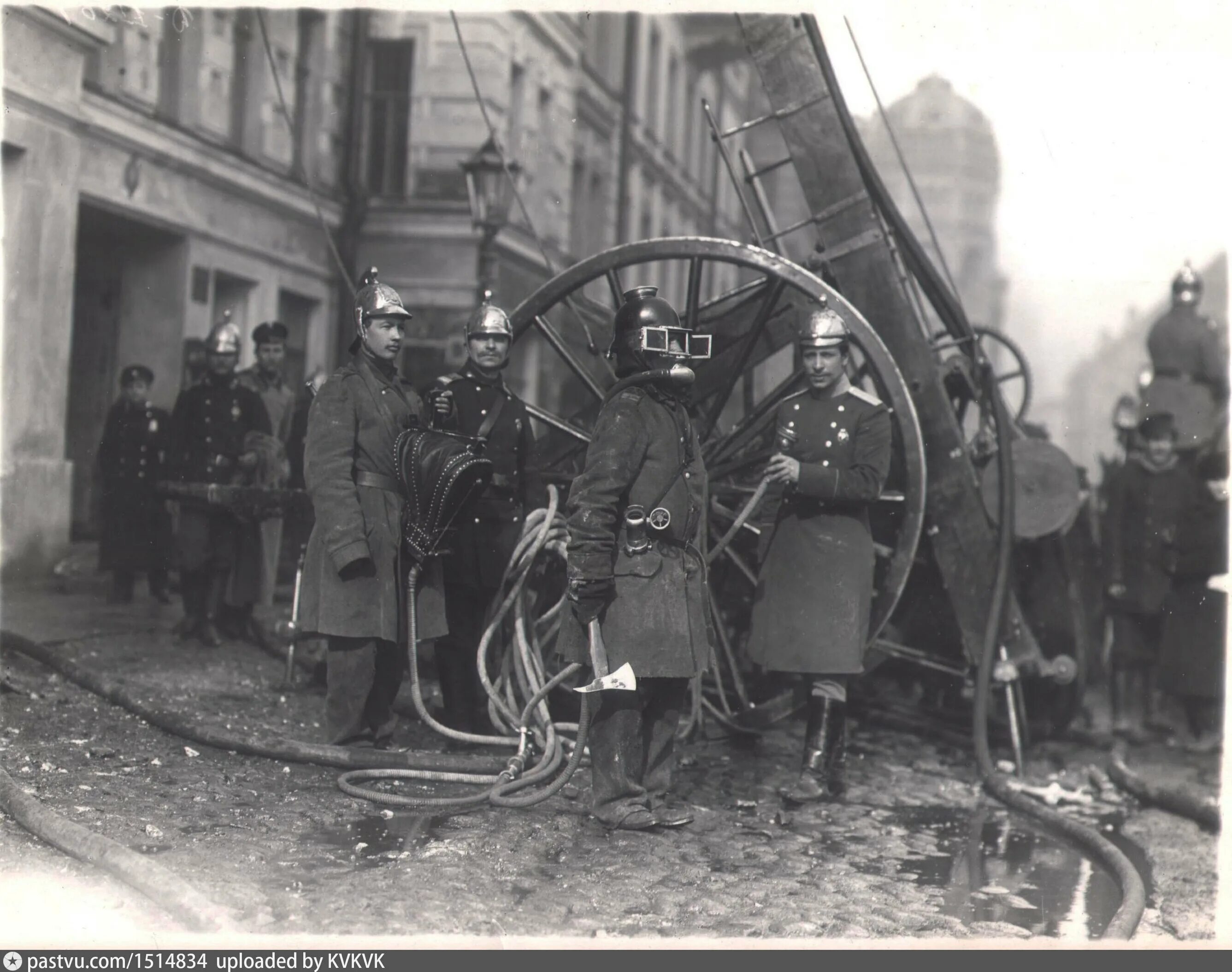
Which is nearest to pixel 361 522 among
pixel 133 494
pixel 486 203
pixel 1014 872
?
pixel 1014 872

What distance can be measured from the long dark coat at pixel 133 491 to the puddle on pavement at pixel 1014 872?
546 centimetres

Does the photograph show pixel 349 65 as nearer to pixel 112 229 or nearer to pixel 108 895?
pixel 112 229

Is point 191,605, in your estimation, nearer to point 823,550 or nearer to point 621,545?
point 823,550

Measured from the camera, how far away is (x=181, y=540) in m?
8.20

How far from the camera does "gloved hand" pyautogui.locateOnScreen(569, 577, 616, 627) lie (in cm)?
465

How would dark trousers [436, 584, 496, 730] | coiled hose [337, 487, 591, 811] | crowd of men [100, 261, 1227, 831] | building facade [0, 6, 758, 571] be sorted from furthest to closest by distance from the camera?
building facade [0, 6, 758, 571]
dark trousers [436, 584, 496, 730]
coiled hose [337, 487, 591, 811]
crowd of men [100, 261, 1227, 831]

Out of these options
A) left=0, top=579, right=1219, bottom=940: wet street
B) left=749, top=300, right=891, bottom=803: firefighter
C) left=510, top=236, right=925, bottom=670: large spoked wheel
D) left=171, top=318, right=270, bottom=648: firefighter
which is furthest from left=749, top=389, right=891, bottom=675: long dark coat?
left=171, top=318, right=270, bottom=648: firefighter

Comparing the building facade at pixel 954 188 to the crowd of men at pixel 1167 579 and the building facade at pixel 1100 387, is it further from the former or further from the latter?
the crowd of men at pixel 1167 579

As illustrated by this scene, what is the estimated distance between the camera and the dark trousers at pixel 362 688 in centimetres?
561

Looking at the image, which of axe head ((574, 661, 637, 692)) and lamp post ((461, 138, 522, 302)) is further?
lamp post ((461, 138, 522, 302))

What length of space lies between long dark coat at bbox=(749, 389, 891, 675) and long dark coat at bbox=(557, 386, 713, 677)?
37.0 inches

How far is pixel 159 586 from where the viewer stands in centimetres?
963

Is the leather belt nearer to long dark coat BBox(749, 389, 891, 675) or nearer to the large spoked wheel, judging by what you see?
the large spoked wheel

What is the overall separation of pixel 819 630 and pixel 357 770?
1.91 metres
